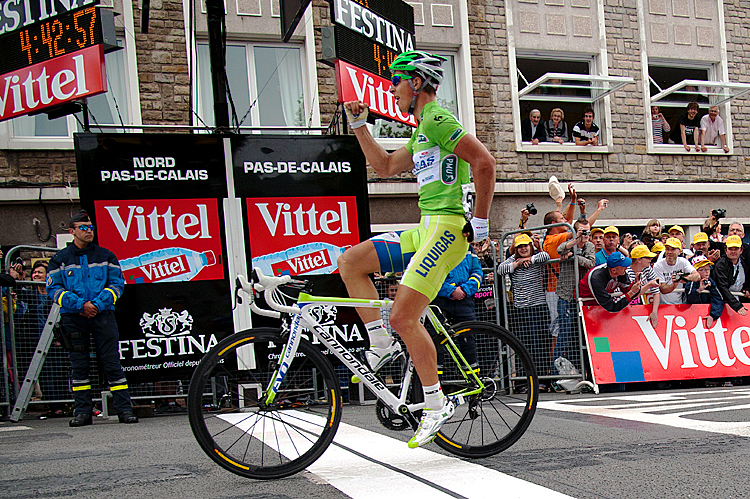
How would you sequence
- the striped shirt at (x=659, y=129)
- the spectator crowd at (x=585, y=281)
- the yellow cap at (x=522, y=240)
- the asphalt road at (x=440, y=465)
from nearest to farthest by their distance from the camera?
the asphalt road at (x=440, y=465) < the spectator crowd at (x=585, y=281) < the yellow cap at (x=522, y=240) < the striped shirt at (x=659, y=129)

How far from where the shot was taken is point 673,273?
10.7 meters

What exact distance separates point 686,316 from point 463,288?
3378mm

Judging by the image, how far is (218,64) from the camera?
372 inches

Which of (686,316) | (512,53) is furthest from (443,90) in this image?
(686,316)

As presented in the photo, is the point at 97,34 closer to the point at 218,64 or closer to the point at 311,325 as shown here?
the point at 218,64

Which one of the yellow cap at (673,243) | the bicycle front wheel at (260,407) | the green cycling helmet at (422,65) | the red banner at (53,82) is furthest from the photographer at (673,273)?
the red banner at (53,82)

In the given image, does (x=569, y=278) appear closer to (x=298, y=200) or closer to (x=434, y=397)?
(x=298, y=200)

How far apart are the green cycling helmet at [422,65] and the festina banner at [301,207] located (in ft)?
14.8

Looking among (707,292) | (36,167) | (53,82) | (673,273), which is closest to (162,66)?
(36,167)

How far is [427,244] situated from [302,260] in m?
4.72

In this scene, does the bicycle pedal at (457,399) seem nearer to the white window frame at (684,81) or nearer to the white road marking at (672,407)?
the white road marking at (672,407)

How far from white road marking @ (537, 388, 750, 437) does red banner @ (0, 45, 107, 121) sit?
6.39 meters

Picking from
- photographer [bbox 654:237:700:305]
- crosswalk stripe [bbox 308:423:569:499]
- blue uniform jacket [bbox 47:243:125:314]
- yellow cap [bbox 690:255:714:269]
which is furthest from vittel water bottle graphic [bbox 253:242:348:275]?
yellow cap [bbox 690:255:714:269]

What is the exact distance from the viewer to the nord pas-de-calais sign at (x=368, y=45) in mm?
9852
